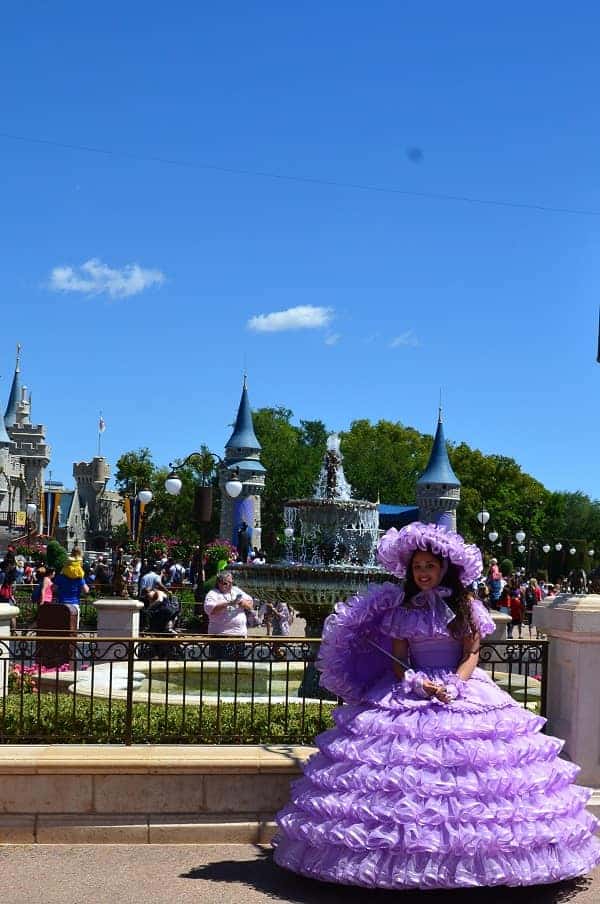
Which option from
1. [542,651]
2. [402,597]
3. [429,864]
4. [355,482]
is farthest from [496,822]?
[355,482]

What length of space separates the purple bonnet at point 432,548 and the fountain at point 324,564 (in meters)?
6.32

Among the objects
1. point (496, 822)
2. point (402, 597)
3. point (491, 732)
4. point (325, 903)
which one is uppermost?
point (402, 597)

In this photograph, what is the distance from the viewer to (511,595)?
88.2 ft

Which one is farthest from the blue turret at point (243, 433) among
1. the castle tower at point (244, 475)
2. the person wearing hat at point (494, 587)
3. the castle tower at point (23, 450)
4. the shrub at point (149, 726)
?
the shrub at point (149, 726)

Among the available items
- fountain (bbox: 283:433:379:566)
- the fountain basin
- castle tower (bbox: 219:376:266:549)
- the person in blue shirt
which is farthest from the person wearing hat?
castle tower (bbox: 219:376:266:549)

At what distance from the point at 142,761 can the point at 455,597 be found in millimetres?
2216

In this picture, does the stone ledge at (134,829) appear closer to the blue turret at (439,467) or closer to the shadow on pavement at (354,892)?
the shadow on pavement at (354,892)

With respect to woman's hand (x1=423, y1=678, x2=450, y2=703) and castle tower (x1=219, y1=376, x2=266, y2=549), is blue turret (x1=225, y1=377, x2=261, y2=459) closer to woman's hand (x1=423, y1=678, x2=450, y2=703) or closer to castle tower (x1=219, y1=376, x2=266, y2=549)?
castle tower (x1=219, y1=376, x2=266, y2=549)

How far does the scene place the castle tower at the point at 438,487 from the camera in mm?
86188

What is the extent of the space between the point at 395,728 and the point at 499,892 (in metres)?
1.07

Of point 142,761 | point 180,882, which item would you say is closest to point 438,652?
point 180,882

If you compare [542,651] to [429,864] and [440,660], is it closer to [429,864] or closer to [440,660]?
[440,660]

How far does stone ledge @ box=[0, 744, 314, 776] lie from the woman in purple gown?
914 mm

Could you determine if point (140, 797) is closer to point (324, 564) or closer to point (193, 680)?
point (193, 680)
